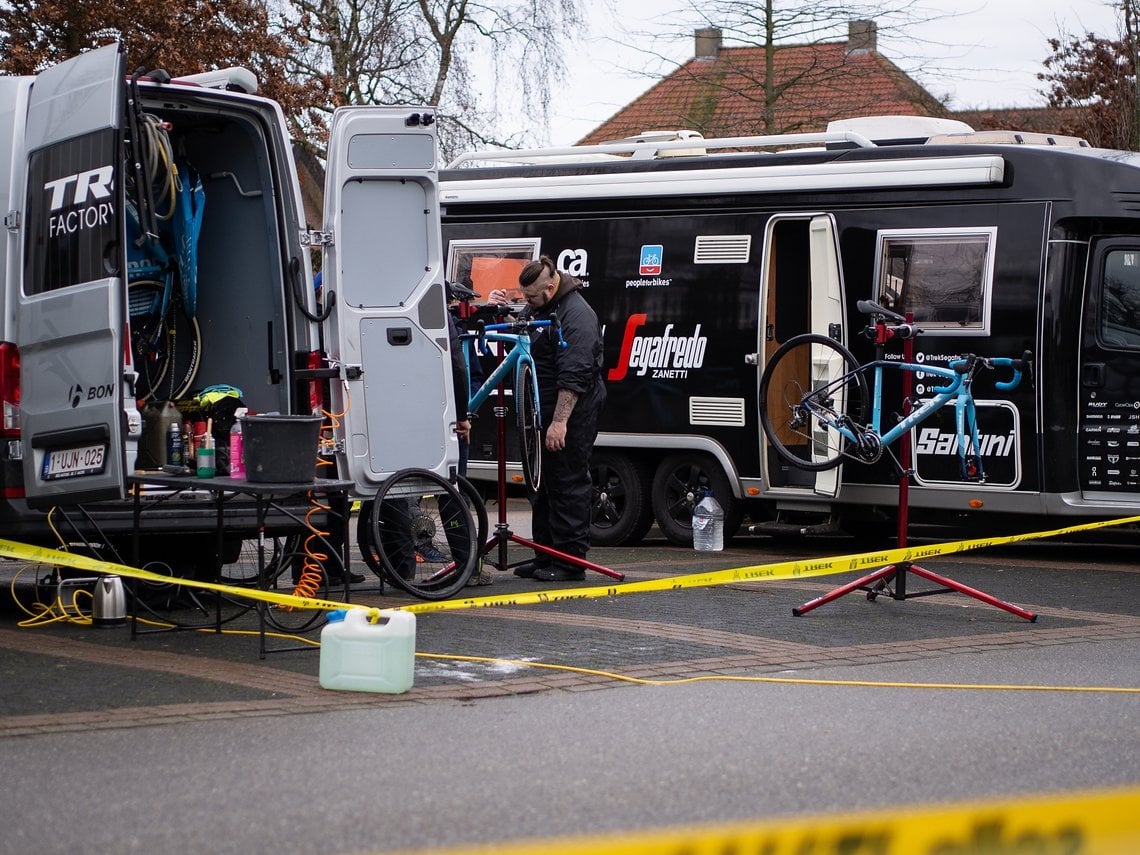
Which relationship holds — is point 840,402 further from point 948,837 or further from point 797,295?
point 948,837

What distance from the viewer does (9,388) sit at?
28.4ft

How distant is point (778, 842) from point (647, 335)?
1078 cm

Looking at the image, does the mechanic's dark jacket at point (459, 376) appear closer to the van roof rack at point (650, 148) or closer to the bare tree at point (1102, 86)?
the van roof rack at point (650, 148)

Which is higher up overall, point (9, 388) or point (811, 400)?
point (9, 388)

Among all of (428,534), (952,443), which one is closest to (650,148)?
(952,443)

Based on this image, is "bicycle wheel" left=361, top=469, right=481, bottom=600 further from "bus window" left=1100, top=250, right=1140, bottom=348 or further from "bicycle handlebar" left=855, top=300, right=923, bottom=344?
"bus window" left=1100, top=250, right=1140, bottom=348

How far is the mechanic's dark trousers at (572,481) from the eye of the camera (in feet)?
35.4

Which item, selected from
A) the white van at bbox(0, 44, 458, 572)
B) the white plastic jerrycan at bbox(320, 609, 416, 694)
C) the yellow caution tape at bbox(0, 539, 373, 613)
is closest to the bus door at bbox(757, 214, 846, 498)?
the white van at bbox(0, 44, 458, 572)

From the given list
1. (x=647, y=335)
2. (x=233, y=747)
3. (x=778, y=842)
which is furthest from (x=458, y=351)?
(x=778, y=842)

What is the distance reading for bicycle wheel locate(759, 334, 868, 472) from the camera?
1193cm

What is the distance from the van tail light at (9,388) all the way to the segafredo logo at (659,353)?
5931 mm

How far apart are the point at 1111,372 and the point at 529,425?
4.25 metres

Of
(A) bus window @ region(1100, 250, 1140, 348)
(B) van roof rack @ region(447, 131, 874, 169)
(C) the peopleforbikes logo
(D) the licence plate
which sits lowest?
(D) the licence plate

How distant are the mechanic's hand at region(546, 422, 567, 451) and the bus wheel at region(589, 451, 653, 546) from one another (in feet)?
10.5
